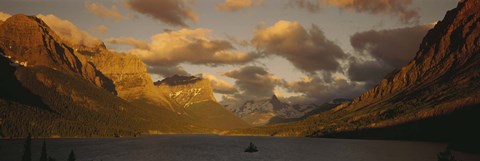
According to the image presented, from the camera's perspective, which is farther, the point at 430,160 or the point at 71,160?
the point at 430,160

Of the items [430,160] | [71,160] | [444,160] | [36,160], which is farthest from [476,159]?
[36,160]

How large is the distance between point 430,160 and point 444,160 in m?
79.5

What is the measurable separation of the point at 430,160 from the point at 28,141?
514ft

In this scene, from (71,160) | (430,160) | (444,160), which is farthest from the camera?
(430,160)

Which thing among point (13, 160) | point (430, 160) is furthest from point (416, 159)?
point (13, 160)

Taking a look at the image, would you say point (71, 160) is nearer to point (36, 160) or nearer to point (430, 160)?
point (36, 160)

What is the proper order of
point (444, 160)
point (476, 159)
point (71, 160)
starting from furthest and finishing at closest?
point (476, 159) → point (444, 160) → point (71, 160)

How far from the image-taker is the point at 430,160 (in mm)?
191375

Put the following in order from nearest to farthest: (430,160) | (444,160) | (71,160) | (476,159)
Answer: (71,160)
(444,160)
(476,159)
(430,160)

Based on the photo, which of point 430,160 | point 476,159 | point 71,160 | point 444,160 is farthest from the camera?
point 430,160

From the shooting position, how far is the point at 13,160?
196 m

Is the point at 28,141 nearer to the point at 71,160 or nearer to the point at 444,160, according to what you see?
the point at 71,160

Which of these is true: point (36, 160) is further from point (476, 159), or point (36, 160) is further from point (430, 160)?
point (476, 159)

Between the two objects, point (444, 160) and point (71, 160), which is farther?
point (444, 160)
